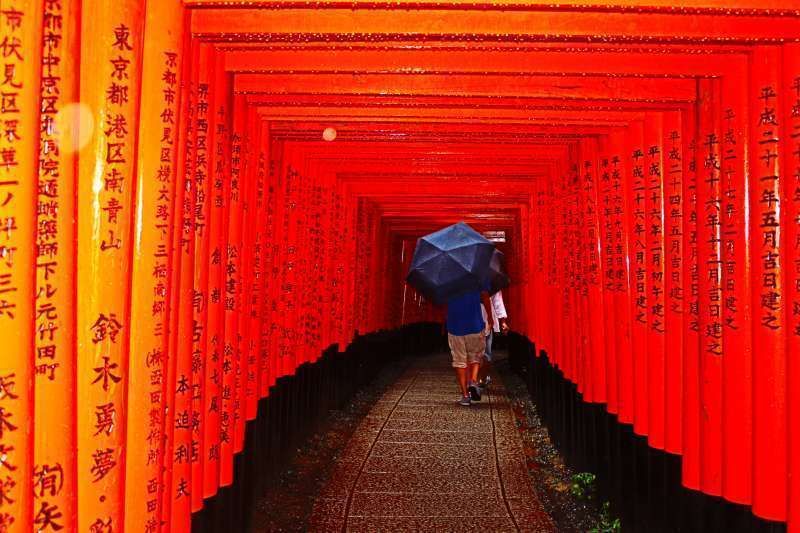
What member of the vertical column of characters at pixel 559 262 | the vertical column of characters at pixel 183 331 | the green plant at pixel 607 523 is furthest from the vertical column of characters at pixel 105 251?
the vertical column of characters at pixel 559 262

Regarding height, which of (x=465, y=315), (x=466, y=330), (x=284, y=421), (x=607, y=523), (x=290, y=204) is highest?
(x=290, y=204)

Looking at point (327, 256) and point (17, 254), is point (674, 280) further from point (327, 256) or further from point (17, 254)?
point (327, 256)

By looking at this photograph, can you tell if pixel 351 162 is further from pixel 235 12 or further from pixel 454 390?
pixel 454 390

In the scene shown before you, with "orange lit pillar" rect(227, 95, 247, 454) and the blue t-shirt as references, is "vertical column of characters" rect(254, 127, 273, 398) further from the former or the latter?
the blue t-shirt

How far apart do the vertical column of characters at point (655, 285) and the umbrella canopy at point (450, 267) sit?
16.6 ft

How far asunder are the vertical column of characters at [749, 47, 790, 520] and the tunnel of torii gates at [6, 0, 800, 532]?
1 cm

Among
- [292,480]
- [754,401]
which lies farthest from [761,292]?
[292,480]

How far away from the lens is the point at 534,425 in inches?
357

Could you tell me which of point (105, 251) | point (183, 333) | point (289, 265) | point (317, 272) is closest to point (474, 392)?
point (317, 272)

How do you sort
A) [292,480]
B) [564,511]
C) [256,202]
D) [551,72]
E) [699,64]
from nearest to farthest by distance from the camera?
[699,64] → [551,72] → [256,202] → [564,511] → [292,480]

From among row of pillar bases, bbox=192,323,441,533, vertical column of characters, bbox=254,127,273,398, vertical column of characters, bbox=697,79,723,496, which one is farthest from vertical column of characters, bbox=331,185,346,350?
vertical column of characters, bbox=697,79,723,496

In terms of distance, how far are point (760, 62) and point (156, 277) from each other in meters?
2.94

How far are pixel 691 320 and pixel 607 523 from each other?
220 cm

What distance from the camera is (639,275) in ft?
15.5
